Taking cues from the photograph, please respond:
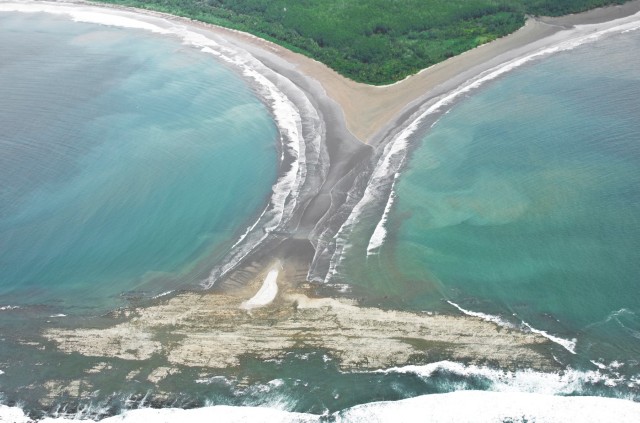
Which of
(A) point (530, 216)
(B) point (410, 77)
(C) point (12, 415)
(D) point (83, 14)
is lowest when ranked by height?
(C) point (12, 415)

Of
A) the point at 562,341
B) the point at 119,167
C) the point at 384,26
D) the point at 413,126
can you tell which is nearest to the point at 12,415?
the point at 119,167

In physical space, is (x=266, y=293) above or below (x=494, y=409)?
above

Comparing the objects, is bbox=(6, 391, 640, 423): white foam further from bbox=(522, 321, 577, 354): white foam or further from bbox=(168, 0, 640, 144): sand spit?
bbox=(168, 0, 640, 144): sand spit

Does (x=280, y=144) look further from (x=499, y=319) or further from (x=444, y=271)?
(x=499, y=319)

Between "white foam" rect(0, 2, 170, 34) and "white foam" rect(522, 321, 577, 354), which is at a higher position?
"white foam" rect(0, 2, 170, 34)

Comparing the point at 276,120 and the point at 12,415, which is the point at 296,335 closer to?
the point at 12,415

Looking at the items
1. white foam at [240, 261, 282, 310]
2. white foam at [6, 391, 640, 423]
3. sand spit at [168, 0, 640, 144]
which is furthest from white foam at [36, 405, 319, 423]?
sand spit at [168, 0, 640, 144]

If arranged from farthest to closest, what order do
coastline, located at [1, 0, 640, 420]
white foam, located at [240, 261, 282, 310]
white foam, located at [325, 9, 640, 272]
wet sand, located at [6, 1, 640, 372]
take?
white foam, located at [325, 9, 640, 272], white foam, located at [240, 261, 282, 310], coastline, located at [1, 0, 640, 420], wet sand, located at [6, 1, 640, 372]

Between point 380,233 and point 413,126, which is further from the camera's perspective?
point 413,126

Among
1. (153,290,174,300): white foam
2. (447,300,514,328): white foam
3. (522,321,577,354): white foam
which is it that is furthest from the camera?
(153,290,174,300): white foam
